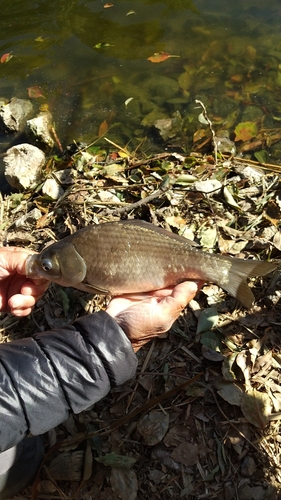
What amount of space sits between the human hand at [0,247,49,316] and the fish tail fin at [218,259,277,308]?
4.66 ft

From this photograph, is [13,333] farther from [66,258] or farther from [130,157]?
[130,157]

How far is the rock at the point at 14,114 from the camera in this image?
6867mm

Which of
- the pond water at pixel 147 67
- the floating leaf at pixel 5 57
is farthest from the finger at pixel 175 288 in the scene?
the floating leaf at pixel 5 57

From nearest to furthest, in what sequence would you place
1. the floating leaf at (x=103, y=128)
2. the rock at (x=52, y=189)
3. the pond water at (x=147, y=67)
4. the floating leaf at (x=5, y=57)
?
the rock at (x=52, y=189) → the pond water at (x=147, y=67) → the floating leaf at (x=103, y=128) → the floating leaf at (x=5, y=57)

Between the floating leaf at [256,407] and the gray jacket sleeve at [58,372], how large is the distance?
1.01 m

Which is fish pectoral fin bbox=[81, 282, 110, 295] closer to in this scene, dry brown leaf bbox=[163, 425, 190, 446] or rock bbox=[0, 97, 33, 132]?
dry brown leaf bbox=[163, 425, 190, 446]

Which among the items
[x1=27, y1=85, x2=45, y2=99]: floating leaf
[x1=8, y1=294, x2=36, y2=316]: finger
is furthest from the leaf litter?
[x1=27, y1=85, x2=45, y2=99]: floating leaf

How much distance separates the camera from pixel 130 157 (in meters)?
5.85

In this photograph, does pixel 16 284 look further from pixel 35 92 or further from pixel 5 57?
pixel 5 57

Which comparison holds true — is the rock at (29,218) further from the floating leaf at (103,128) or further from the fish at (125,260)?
the floating leaf at (103,128)

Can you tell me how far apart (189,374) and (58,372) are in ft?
4.26

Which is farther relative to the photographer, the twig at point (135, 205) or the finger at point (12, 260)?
the twig at point (135, 205)

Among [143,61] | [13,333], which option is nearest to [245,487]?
[13,333]

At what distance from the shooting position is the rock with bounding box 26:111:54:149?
6363 mm
